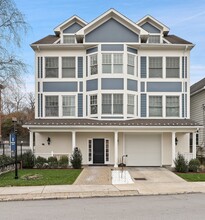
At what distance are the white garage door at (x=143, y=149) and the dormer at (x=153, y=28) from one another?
282 inches

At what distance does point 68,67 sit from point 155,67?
6.35 m

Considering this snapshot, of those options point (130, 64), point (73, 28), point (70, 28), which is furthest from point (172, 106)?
point (70, 28)

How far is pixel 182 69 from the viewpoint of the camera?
25688 millimetres

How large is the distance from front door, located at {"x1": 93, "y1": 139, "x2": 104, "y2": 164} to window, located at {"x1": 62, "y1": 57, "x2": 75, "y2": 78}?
515 cm

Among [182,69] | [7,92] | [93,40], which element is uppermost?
[93,40]

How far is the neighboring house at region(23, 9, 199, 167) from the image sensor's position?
25047 mm

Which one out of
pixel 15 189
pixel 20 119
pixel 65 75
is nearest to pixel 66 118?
pixel 65 75

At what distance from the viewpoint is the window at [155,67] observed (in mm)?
25672

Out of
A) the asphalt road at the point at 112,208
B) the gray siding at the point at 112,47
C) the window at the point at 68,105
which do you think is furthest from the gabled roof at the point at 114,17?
the asphalt road at the point at 112,208

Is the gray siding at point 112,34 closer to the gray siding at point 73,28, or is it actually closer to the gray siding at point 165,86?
the gray siding at point 73,28

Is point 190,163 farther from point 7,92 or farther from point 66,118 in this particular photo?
point 7,92

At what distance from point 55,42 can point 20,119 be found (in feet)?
142

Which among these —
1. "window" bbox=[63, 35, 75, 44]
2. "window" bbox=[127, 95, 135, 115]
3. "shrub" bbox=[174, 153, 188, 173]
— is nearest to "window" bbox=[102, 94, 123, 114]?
"window" bbox=[127, 95, 135, 115]

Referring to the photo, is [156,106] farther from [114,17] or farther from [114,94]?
[114,17]
